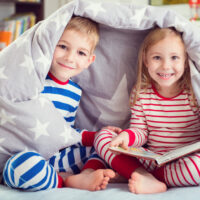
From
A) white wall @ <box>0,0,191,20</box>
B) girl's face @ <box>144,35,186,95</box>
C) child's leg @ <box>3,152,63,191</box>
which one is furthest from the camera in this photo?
white wall @ <box>0,0,191,20</box>

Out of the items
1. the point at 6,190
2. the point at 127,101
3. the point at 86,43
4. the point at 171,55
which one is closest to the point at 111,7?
the point at 86,43

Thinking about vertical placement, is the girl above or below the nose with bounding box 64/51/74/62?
below

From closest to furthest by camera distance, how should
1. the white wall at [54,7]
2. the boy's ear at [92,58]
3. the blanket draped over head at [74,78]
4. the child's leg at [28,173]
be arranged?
the child's leg at [28,173] → the blanket draped over head at [74,78] → the boy's ear at [92,58] → the white wall at [54,7]

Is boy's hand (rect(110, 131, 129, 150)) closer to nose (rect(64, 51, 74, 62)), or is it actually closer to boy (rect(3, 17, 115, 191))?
boy (rect(3, 17, 115, 191))

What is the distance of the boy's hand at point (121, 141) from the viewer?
35.4 inches

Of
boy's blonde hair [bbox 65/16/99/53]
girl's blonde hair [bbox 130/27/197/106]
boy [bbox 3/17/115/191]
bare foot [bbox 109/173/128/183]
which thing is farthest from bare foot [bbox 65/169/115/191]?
boy's blonde hair [bbox 65/16/99/53]

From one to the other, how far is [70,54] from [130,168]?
428 mm

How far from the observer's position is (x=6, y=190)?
2.42ft

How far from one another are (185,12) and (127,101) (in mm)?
1335

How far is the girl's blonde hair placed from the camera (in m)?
0.95

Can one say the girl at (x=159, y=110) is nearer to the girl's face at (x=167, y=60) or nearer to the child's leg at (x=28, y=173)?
the girl's face at (x=167, y=60)

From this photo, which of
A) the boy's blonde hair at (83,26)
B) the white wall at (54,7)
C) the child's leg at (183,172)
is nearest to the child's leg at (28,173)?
the child's leg at (183,172)

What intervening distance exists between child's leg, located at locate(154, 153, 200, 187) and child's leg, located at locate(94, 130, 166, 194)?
0.13 feet

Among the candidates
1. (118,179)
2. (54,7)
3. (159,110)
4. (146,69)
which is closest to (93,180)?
(118,179)
